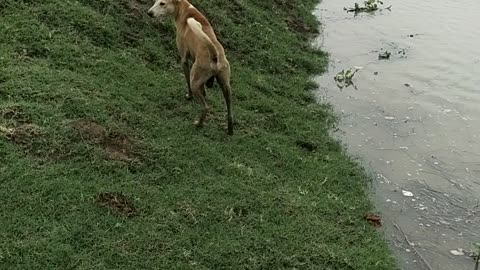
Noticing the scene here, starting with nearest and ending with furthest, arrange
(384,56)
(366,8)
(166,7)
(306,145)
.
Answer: (306,145)
(166,7)
(384,56)
(366,8)

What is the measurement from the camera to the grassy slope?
205 inches

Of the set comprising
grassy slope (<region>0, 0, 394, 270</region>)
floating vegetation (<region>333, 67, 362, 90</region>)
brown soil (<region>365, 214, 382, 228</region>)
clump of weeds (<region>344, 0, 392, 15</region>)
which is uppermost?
grassy slope (<region>0, 0, 394, 270</region>)

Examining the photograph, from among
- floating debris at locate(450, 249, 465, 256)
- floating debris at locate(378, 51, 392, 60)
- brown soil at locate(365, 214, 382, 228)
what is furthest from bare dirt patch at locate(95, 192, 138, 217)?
floating debris at locate(378, 51, 392, 60)

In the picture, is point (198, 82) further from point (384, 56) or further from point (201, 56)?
point (384, 56)

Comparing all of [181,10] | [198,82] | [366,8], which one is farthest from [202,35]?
[366,8]

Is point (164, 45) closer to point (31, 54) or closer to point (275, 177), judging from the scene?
point (31, 54)

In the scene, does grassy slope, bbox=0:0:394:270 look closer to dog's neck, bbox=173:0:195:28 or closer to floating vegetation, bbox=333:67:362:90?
floating vegetation, bbox=333:67:362:90

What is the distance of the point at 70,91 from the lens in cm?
726

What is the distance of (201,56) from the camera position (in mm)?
7148

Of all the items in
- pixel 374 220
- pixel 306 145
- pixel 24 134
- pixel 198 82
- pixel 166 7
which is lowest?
pixel 306 145

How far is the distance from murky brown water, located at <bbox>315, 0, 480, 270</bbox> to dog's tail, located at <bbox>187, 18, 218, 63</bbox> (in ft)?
8.61

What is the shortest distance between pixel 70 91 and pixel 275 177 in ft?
9.48

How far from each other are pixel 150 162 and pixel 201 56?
160 centimetres

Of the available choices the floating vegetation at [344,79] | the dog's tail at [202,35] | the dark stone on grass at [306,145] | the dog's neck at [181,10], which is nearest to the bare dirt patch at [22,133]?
the dog's tail at [202,35]
